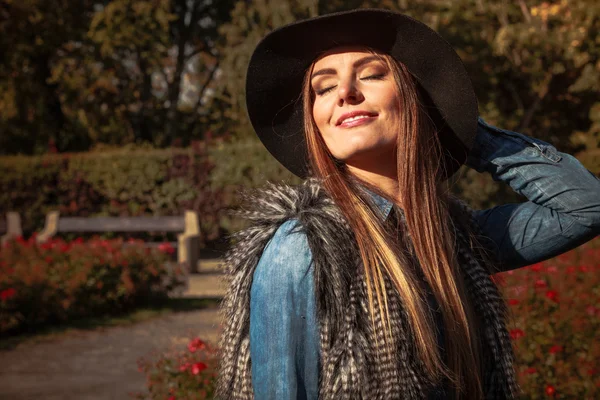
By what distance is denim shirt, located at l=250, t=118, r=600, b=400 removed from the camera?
1588 mm

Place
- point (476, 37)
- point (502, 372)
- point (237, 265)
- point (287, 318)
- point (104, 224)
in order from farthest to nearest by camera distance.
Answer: point (476, 37) < point (104, 224) < point (502, 372) < point (237, 265) < point (287, 318)

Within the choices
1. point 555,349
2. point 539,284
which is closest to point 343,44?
point 555,349

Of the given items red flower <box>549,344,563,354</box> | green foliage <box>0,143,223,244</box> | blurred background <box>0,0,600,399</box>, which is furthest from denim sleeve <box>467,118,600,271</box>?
green foliage <box>0,143,223,244</box>

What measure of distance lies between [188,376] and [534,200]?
248 cm

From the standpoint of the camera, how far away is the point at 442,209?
2.00 meters

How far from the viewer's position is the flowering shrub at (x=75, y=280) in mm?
7426

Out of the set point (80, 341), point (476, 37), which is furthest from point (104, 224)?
point (476, 37)

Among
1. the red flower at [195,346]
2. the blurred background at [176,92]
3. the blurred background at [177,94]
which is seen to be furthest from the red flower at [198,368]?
the blurred background at [176,92]

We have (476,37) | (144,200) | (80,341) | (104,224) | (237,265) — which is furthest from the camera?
(476,37)

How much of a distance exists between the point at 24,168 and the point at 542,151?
15.0m

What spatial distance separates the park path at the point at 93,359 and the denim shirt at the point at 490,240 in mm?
3367

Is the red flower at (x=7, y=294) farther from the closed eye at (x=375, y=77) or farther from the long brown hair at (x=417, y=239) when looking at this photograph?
the closed eye at (x=375, y=77)

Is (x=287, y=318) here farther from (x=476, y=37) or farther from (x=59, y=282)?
(x=476, y=37)

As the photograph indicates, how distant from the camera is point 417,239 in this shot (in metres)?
1.86
